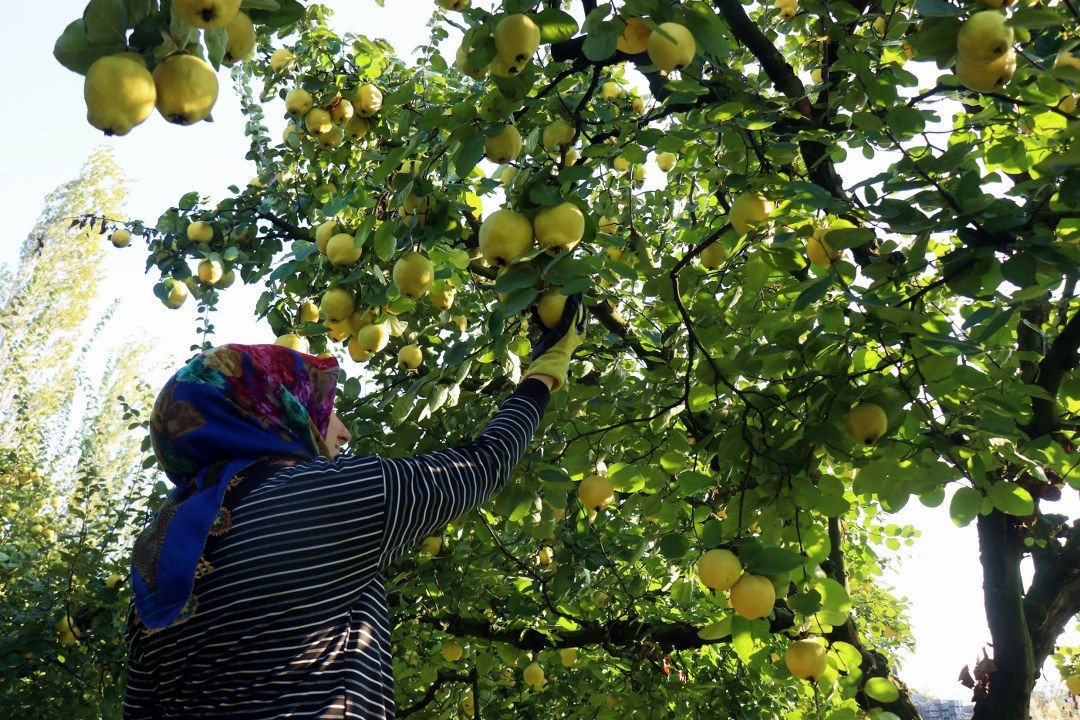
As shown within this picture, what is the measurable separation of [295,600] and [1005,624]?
292 centimetres

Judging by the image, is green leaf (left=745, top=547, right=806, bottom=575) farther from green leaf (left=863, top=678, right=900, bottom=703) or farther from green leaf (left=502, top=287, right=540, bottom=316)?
green leaf (left=502, top=287, right=540, bottom=316)

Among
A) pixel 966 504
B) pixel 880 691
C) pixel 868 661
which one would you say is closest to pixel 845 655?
pixel 880 691

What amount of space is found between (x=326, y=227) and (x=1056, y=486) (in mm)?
2919

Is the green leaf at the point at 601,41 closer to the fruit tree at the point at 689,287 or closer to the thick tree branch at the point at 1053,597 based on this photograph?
the fruit tree at the point at 689,287

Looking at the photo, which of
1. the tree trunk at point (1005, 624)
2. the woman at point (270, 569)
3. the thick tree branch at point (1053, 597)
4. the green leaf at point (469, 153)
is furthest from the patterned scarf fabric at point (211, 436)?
the thick tree branch at point (1053, 597)

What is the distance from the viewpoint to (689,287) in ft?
9.95

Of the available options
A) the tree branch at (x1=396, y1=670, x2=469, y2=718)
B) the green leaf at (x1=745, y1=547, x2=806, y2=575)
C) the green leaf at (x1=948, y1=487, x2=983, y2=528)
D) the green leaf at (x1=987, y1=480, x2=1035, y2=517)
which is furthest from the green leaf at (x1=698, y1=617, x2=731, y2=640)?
the tree branch at (x1=396, y1=670, x2=469, y2=718)

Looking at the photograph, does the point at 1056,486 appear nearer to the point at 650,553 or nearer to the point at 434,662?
the point at 650,553

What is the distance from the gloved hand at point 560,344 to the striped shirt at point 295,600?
2.01 ft

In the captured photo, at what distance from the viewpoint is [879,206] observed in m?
2.01

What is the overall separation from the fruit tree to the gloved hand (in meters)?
0.06

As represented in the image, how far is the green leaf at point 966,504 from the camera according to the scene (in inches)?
93.5

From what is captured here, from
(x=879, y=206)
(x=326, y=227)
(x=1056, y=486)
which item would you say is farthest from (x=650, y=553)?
(x=879, y=206)

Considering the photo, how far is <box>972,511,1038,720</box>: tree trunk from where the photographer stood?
3.31 m
